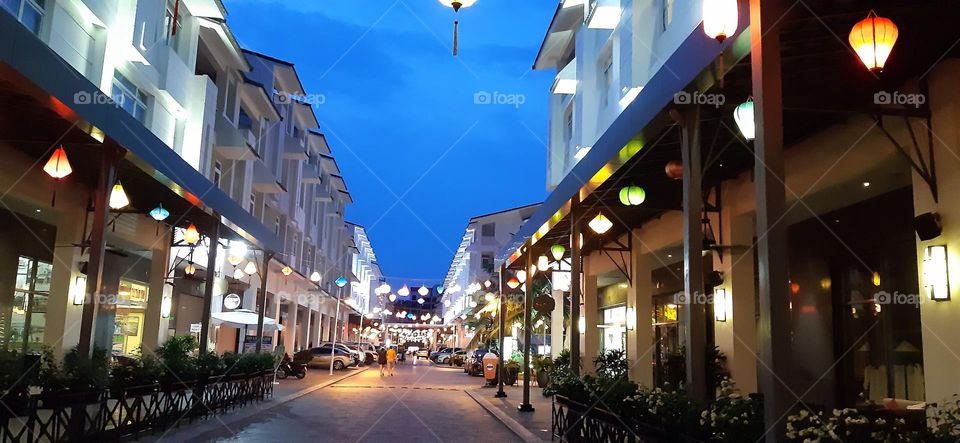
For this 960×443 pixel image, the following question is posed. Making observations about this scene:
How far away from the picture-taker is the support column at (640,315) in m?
19.9

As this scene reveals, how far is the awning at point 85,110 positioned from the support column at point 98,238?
13.6 inches

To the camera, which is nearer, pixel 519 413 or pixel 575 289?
pixel 575 289

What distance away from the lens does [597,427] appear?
35.0 feet

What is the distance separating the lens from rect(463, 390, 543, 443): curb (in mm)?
13988

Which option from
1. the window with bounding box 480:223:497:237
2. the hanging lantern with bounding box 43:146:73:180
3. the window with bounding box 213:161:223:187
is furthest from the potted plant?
the window with bounding box 480:223:497:237

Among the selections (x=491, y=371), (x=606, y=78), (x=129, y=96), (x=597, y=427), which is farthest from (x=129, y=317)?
(x=597, y=427)

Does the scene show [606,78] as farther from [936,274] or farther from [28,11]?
[936,274]

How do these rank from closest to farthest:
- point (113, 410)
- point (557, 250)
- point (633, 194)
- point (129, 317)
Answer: point (113, 410), point (633, 194), point (557, 250), point (129, 317)

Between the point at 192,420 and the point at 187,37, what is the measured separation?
566 inches

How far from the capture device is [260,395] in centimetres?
2022

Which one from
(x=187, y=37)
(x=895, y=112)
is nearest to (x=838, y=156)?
(x=895, y=112)

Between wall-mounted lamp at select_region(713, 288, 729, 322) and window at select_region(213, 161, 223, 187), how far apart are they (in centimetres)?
1982

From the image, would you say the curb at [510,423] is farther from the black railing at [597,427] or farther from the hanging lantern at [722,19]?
the hanging lantern at [722,19]

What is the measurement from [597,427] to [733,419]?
13.8 feet
